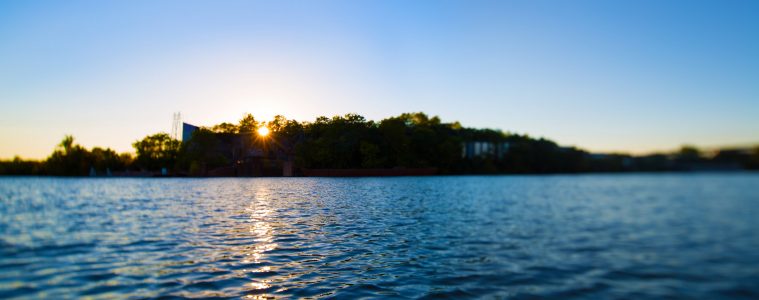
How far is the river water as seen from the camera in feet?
22.8

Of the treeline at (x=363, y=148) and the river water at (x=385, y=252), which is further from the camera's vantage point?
the treeline at (x=363, y=148)

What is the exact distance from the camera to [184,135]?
30.6 ft

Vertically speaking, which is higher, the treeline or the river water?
the treeline

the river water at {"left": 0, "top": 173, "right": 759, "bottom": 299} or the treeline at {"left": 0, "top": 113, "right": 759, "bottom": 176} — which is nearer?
the river water at {"left": 0, "top": 173, "right": 759, "bottom": 299}

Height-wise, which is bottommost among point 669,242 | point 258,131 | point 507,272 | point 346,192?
point 507,272

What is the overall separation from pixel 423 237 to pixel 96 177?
9108 centimetres

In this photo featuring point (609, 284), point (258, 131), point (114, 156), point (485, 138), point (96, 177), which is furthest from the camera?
point (96, 177)

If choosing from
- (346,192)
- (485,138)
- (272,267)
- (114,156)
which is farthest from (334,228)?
(114,156)

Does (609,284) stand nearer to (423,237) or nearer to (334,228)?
(423,237)

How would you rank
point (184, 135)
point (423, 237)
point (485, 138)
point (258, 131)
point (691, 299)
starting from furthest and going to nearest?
point (485, 138)
point (423, 237)
point (184, 135)
point (258, 131)
point (691, 299)

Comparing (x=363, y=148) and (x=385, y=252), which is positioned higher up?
(x=363, y=148)

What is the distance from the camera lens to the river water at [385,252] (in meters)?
6.94

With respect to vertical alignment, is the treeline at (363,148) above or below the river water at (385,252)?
above

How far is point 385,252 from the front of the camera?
9805 mm
